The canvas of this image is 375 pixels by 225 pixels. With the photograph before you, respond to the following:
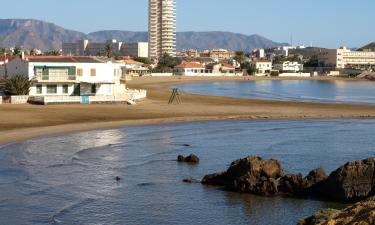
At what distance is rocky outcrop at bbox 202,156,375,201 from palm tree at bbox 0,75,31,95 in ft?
116

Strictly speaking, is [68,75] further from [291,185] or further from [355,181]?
[355,181]

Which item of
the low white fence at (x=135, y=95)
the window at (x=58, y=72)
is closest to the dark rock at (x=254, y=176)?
the low white fence at (x=135, y=95)

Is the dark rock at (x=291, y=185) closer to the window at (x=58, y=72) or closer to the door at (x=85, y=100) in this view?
the door at (x=85, y=100)

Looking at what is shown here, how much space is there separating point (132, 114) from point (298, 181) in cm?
2873

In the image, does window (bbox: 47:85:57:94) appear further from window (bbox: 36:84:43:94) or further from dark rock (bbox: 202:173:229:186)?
dark rock (bbox: 202:173:229:186)

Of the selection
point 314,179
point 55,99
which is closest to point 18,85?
point 55,99

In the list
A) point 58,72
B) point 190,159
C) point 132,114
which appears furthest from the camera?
point 58,72

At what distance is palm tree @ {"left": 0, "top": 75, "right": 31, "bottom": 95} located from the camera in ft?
184

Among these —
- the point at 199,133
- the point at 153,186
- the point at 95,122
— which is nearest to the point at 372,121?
the point at 199,133

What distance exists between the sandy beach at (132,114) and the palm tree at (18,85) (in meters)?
4.38

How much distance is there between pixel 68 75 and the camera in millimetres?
59250

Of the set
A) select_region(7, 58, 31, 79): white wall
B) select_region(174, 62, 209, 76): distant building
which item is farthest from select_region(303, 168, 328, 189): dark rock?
select_region(174, 62, 209, 76): distant building

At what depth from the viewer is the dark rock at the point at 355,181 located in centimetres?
2114

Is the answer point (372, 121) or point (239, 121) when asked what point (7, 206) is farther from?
point (372, 121)
